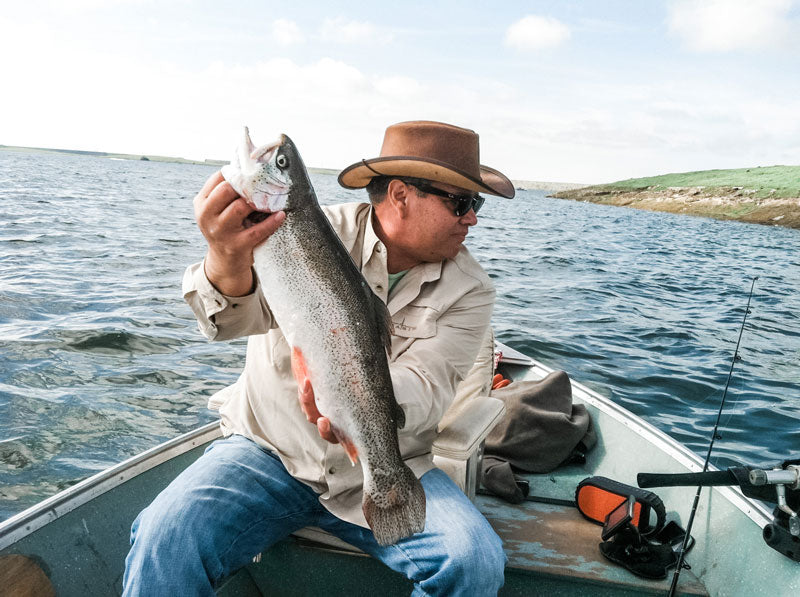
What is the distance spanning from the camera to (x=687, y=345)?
1120 cm

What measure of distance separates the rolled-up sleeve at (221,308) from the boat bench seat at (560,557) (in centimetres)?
193

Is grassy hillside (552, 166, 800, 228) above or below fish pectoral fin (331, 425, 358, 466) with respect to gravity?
above

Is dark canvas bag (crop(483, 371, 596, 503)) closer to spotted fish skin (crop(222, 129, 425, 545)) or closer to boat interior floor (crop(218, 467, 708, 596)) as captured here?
boat interior floor (crop(218, 467, 708, 596))

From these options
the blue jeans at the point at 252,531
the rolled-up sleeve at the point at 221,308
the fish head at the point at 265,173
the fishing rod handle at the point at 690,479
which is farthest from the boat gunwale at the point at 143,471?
the fish head at the point at 265,173

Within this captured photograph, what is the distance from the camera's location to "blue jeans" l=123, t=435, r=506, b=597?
242 cm

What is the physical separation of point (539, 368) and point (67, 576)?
441cm

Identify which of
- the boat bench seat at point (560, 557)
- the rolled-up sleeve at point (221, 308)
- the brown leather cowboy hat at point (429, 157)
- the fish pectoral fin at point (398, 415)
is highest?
the brown leather cowboy hat at point (429, 157)

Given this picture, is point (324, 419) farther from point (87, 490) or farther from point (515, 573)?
point (515, 573)

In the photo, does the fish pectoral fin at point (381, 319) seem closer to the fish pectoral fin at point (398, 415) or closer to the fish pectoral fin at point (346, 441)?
the fish pectoral fin at point (398, 415)

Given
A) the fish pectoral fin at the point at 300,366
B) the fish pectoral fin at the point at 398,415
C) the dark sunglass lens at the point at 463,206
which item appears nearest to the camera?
the fish pectoral fin at the point at 300,366

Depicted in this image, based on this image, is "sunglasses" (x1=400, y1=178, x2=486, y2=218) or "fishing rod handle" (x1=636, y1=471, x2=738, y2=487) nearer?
"fishing rod handle" (x1=636, y1=471, x2=738, y2=487)

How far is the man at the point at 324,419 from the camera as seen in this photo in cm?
244

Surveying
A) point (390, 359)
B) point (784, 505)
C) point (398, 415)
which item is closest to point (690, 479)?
point (784, 505)

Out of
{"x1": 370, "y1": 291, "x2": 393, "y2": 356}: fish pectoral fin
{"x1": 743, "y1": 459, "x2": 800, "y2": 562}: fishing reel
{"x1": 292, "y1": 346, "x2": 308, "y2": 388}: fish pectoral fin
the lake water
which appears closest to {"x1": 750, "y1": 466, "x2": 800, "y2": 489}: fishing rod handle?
{"x1": 743, "y1": 459, "x2": 800, "y2": 562}: fishing reel
